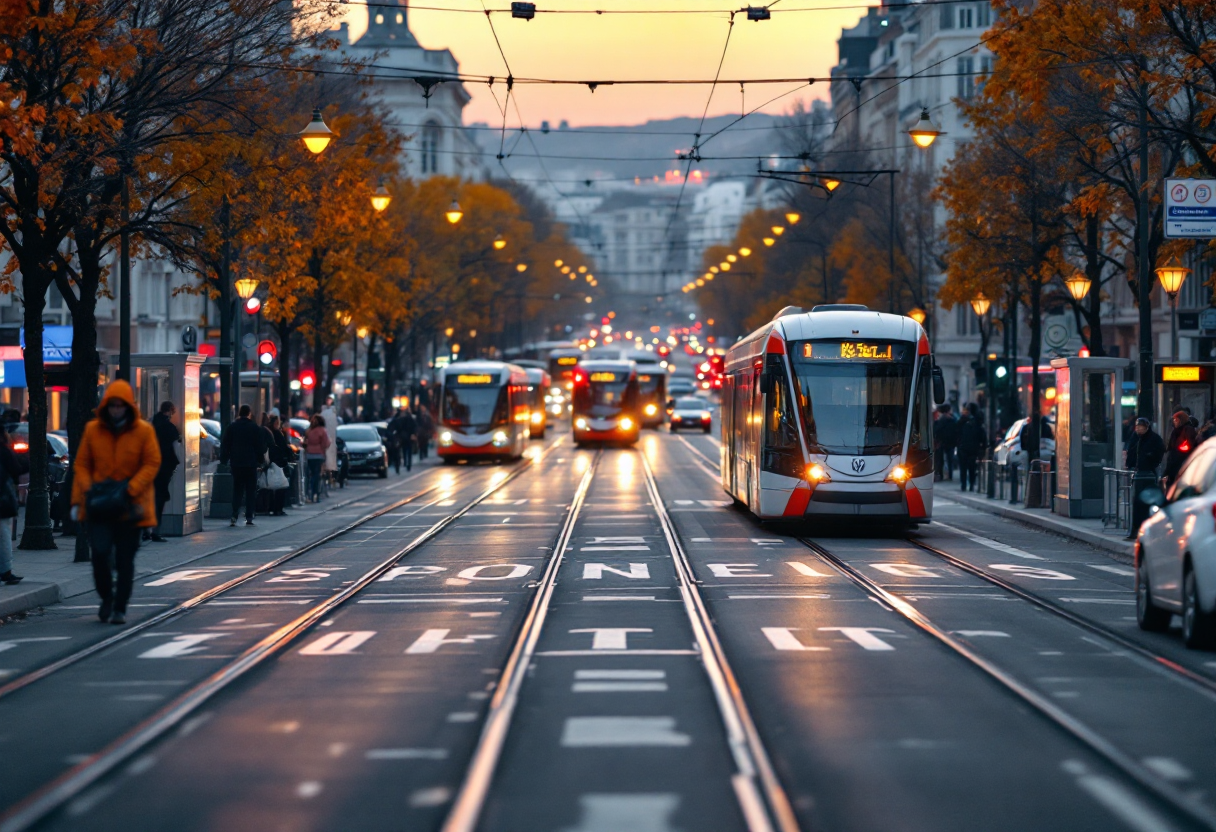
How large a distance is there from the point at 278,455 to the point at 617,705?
2151cm

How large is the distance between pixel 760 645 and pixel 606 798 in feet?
19.0

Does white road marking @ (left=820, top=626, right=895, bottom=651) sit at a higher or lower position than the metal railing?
lower

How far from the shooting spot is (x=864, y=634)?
571 inches

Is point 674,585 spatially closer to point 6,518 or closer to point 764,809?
point 6,518

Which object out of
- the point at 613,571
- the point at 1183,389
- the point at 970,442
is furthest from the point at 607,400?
the point at 613,571

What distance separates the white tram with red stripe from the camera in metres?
25.6

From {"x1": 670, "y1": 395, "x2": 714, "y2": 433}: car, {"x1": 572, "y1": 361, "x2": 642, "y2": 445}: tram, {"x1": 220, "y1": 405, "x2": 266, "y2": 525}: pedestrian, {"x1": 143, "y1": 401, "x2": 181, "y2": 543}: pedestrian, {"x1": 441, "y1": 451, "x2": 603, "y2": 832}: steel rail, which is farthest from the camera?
{"x1": 670, "y1": 395, "x2": 714, "y2": 433}: car

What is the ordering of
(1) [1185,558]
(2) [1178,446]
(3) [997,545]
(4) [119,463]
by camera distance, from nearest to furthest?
(1) [1185,558], (4) [119,463], (2) [1178,446], (3) [997,545]

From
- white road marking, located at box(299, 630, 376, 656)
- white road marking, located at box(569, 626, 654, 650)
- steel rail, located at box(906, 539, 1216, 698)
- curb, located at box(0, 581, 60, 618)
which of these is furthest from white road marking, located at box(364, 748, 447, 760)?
curb, located at box(0, 581, 60, 618)

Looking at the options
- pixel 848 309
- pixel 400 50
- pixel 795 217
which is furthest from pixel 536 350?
Answer: pixel 848 309

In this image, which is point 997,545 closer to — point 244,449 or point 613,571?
point 613,571

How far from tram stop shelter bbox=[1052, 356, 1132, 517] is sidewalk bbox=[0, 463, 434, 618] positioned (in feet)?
40.7

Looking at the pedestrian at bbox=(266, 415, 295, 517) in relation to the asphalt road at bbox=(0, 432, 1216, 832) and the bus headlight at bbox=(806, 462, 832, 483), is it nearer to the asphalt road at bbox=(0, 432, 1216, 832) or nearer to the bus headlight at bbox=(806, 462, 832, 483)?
the bus headlight at bbox=(806, 462, 832, 483)

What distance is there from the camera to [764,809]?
7.89 meters
